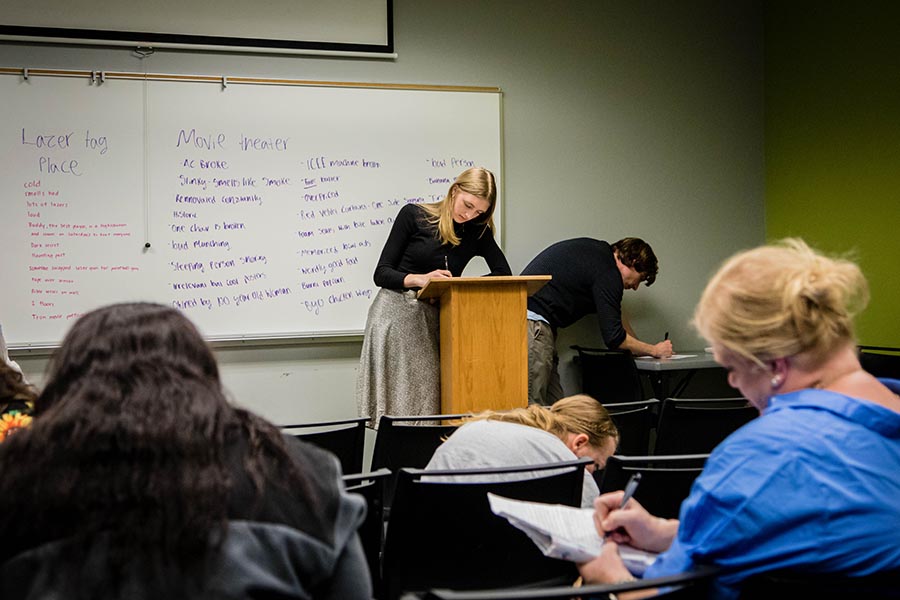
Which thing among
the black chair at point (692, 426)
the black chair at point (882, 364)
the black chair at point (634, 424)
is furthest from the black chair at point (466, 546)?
the black chair at point (882, 364)

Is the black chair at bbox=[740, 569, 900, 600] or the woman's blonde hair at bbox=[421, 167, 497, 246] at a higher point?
the woman's blonde hair at bbox=[421, 167, 497, 246]

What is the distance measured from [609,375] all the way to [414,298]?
146cm

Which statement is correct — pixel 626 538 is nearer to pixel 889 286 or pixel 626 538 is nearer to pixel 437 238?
pixel 437 238

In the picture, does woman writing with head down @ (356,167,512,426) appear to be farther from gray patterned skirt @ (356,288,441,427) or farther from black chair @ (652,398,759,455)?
black chair @ (652,398,759,455)

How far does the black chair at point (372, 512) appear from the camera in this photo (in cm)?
174

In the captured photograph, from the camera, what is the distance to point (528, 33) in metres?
5.10

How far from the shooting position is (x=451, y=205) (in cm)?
395

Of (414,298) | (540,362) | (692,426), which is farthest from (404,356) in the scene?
(692,426)

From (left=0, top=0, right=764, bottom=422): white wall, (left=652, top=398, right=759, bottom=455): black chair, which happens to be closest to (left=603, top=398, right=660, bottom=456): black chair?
(left=652, top=398, right=759, bottom=455): black chair

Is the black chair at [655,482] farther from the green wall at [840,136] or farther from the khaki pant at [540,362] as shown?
the green wall at [840,136]

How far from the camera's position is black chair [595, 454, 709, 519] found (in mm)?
1918

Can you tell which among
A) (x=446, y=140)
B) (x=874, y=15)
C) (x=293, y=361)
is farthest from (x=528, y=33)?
(x=293, y=361)

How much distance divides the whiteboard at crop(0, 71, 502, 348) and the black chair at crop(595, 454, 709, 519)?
9.62 feet

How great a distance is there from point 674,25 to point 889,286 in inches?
78.7
